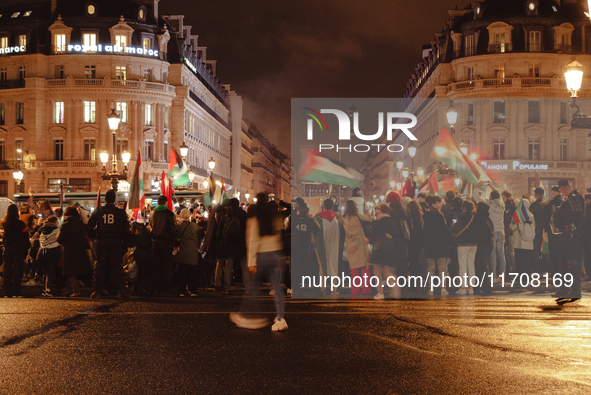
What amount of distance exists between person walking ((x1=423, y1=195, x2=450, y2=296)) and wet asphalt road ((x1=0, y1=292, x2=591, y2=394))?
5.31 ft

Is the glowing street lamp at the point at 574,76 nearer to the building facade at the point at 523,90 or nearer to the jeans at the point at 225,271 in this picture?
the jeans at the point at 225,271

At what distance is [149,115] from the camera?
58219 mm

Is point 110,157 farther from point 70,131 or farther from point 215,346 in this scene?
point 215,346

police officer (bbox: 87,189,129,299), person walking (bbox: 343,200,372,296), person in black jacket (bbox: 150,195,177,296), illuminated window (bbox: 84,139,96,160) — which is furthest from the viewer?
illuminated window (bbox: 84,139,96,160)

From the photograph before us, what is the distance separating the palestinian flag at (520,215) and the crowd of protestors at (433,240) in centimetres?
16

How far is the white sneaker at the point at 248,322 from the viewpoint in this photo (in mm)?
9312

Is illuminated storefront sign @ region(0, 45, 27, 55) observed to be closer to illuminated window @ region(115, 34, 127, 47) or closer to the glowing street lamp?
illuminated window @ region(115, 34, 127, 47)

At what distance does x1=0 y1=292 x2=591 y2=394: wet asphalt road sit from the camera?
6.07 meters

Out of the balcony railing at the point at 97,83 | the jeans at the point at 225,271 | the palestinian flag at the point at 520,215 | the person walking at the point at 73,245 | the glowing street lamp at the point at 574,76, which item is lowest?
the jeans at the point at 225,271

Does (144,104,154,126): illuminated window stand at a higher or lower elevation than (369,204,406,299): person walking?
higher

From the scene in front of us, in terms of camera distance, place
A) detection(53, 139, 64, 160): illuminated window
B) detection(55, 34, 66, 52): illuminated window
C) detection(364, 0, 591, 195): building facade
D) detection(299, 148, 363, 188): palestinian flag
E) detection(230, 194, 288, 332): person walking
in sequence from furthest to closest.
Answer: detection(364, 0, 591, 195): building facade
detection(53, 139, 64, 160): illuminated window
detection(55, 34, 66, 52): illuminated window
detection(299, 148, 363, 188): palestinian flag
detection(230, 194, 288, 332): person walking

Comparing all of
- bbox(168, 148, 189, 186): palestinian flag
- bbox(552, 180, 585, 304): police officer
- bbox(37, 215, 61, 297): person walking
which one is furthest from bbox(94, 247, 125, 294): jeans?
bbox(168, 148, 189, 186): palestinian flag

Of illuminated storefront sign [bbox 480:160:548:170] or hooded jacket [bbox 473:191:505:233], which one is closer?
hooded jacket [bbox 473:191:505:233]

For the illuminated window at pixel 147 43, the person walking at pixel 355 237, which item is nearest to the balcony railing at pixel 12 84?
the illuminated window at pixel 147 43
